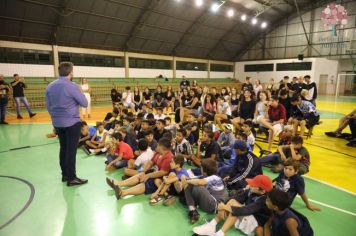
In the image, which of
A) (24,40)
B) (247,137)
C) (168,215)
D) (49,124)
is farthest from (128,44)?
(168,215)

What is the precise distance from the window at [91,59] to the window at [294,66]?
1954 centimetres

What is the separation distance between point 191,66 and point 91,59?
12.1 meters

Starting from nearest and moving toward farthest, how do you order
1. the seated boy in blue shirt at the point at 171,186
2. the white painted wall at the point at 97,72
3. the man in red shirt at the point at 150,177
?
1. the seated boy in blue shirt at the point at 171,186
2. the man in red shirt at the point at 150,177
3. the white painted wall at the point at 97,72

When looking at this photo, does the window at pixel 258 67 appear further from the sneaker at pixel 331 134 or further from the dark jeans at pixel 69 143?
the dark jeans at pixel 69 143

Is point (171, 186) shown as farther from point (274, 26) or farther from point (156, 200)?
point (274, 26)

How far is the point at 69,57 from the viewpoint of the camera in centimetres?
1777

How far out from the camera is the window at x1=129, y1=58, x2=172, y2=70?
71.8 ft

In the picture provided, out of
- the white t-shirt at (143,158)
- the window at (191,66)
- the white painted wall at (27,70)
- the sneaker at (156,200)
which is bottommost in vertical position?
the sneaker at (156,200)

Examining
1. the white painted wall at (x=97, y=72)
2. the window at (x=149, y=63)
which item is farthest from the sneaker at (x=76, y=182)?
the window at (x=149, y=63)

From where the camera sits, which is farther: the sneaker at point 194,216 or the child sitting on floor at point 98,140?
the child sitting on floor at point 98,140

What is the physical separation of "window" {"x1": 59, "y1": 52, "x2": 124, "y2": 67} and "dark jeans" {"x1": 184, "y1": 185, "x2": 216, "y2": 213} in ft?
57.8

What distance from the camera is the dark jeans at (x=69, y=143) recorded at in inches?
146

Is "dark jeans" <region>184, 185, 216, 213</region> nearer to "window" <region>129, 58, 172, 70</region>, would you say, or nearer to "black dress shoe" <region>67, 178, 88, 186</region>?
"black dress shoe" <region>67, 178, 88, 186</region>

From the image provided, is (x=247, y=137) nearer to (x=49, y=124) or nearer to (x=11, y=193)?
(x=11, y=193)
